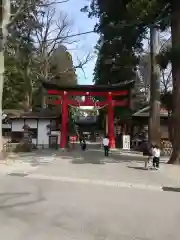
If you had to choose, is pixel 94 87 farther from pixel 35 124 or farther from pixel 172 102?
pixel 172 102

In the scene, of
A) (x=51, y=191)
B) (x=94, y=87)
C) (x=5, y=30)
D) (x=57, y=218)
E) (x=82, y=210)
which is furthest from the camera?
(x=94, y=87)

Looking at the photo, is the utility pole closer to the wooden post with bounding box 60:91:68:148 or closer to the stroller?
the wooden post with bounding box 60:91:68:148

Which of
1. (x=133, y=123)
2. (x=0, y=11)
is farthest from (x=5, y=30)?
(x=133, y=123)

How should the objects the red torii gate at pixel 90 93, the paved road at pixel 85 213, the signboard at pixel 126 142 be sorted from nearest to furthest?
the paved road at pixel 85 213 < the signboard at pixel 126 142 < the red torii gate at pixel 90 93

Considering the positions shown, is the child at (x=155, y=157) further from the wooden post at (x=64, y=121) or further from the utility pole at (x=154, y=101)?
the wooden post at (x=64, y=121)

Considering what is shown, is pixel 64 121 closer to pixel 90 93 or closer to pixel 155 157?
pixel 90 93

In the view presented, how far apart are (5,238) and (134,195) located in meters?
5.94

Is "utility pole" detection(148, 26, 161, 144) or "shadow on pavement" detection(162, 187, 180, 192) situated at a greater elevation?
"utility pole" detection(148, 26, 161, 144)

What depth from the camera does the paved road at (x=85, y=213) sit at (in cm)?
670

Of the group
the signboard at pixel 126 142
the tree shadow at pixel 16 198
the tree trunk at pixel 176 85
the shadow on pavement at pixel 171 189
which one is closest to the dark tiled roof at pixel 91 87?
the signboard at pixel 126 142

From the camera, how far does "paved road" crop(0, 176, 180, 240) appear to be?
670 centimetres

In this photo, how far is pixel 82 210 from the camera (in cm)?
870

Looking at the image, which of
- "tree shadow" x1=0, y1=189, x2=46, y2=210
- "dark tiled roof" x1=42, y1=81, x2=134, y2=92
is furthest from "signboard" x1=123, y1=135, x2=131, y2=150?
"tree shadow" x1=0, y1=189, x2=46, y2=210

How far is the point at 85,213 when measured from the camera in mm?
8391
